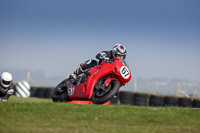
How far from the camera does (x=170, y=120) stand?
6234 mm

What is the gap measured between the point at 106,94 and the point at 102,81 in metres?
0.81

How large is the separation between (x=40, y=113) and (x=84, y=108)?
121cm

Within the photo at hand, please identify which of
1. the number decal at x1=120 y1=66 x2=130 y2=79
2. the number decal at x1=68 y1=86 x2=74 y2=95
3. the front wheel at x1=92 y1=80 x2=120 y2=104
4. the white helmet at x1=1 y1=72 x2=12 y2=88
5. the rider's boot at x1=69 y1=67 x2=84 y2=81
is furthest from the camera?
the white helmet at x1=1 y1=72 x2=12 y2=88

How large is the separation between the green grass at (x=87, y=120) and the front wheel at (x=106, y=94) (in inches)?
58.5

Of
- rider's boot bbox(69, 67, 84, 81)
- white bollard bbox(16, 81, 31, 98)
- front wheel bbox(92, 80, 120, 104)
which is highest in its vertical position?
rider's boot bbox(69, 67, 84, 81)

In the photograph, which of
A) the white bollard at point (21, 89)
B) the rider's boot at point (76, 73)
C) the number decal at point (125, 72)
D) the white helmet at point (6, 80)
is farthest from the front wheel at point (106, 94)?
the white bollard at point (21, 89)

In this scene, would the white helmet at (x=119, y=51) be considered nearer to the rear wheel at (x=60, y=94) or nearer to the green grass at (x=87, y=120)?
the rear wheel at (x=60, y=94)

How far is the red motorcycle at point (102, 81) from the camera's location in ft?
29.5

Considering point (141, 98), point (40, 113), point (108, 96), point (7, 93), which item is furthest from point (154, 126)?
point (141, 98)

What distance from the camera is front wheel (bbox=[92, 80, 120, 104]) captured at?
28.6ft

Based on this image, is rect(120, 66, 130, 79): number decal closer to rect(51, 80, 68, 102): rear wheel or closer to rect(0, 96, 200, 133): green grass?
rect(0, 96, 200, 133): green grass

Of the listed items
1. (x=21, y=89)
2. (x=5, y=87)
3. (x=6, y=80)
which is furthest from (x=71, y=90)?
(x=21, y=89)

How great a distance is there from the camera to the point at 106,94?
8.84 m

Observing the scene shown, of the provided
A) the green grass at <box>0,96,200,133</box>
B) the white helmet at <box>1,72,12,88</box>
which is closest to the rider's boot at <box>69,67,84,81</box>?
the green grass at <box>0,96,200,133</box>
